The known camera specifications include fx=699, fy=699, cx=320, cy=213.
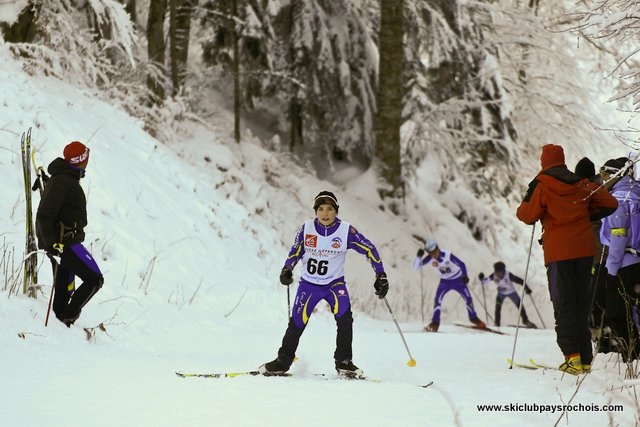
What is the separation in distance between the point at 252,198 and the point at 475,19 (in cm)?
826

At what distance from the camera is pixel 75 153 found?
6.72m

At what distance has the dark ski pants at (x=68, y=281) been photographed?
261 inches

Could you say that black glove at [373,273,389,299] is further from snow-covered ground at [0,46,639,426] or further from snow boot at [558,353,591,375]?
snow boot at [558,353,591,375]

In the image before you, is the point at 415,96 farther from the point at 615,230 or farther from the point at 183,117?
the point at 615,230

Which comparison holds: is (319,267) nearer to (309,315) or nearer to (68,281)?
(309,315)

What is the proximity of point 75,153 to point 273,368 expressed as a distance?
9.23ft

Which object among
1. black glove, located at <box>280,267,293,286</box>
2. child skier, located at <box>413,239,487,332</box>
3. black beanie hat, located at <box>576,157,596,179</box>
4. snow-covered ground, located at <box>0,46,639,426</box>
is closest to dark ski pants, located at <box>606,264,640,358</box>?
snow-covered ground, located at <box>0,46,639,426</box>

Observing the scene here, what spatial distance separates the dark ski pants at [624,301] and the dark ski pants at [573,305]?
0.40m

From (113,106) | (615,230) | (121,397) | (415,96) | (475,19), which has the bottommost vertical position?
(121,397)

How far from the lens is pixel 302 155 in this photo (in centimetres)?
1920

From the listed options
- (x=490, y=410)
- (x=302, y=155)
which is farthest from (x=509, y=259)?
(x=490, y=410)

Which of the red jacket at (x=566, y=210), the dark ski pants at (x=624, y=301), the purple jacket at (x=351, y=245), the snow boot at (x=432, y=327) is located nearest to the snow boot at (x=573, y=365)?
the dark ski pants at (x=624, y=301)

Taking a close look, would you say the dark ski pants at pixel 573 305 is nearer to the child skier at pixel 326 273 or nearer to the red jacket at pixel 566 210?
the red jacket at pixel 566 210

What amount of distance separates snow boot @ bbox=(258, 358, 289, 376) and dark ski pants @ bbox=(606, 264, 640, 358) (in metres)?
3.07
